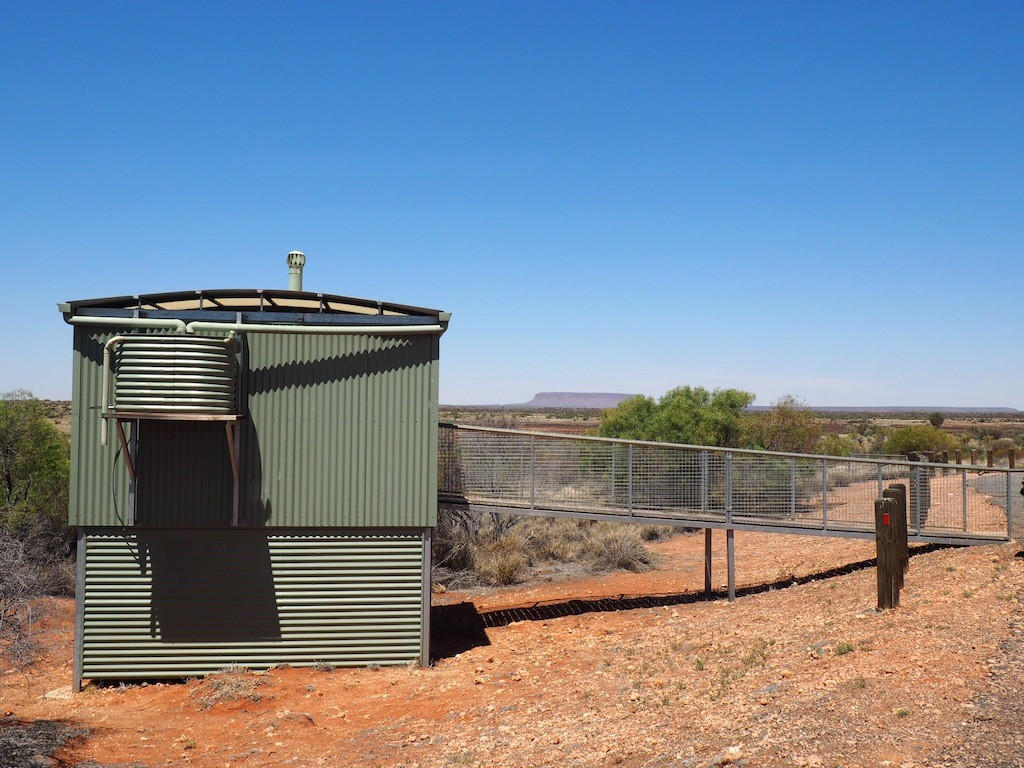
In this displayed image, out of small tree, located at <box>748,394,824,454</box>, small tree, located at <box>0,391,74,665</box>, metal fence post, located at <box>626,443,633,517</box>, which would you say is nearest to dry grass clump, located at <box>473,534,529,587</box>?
metal fence post, located at <box>626,443,633,517</box>

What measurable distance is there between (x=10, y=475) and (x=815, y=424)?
86.9 ft

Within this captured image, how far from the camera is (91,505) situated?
425 inches

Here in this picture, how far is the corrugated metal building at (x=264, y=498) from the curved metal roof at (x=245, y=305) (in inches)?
1.3

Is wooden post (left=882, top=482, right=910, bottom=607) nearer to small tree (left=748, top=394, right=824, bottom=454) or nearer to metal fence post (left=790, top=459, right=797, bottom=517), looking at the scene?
metal fence post (left=790, top=459, right=797, bottom=517)

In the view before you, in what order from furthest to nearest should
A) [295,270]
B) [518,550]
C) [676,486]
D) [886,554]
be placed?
[518,550], [676,486], [295,270], [886,554]

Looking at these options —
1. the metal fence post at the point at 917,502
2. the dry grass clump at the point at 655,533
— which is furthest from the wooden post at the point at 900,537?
the dry grass clump at the point at 655,533

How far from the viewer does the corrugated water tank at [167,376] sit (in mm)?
9938

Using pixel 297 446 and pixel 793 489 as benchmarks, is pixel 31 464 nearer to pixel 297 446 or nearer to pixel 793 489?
pixel 297 446

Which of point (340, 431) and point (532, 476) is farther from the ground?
point (340, 431)

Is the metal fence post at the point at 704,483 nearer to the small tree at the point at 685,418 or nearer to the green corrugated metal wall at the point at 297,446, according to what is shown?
the green corrugated metal wall at the point at 297,446

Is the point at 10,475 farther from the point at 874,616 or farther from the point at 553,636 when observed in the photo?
the point at 874,616

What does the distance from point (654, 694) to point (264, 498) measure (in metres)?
5.92

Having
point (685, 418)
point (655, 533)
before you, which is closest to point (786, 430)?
point (685, 418)

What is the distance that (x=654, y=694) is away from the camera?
859cm
